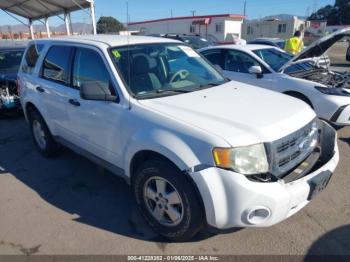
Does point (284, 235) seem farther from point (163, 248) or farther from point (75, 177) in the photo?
point (75, 177)

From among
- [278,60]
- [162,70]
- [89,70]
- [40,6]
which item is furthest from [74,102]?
[40,6]

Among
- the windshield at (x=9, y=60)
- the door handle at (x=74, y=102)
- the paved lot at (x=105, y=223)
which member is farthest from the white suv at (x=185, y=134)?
the windshield at (x=9, y=60)

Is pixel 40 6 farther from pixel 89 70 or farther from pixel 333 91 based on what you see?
pixel 333 91

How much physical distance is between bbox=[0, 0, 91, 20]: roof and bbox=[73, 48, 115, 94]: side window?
6013mm

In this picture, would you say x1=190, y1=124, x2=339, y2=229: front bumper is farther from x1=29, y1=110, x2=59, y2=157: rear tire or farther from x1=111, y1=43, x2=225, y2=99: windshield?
x1=29, y1=110, x2=59, y2=157: rear tire

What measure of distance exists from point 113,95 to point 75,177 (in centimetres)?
169

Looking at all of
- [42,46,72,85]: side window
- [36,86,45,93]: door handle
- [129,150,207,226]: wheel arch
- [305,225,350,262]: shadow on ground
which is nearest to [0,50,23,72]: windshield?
[36,86,45,93]: door handle

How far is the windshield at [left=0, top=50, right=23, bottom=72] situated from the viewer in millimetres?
7731

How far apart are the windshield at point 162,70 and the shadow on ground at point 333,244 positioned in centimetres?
193

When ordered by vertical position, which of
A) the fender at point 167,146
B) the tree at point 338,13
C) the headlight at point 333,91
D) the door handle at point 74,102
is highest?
the tree at point 338,13

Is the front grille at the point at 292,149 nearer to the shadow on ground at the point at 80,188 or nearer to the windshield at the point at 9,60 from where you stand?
the shadow on ground at the point at 80,188

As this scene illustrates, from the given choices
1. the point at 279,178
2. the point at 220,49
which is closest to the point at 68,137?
the point at 279,178

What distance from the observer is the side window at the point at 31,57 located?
15.6ft

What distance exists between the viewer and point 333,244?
2.83 metres
